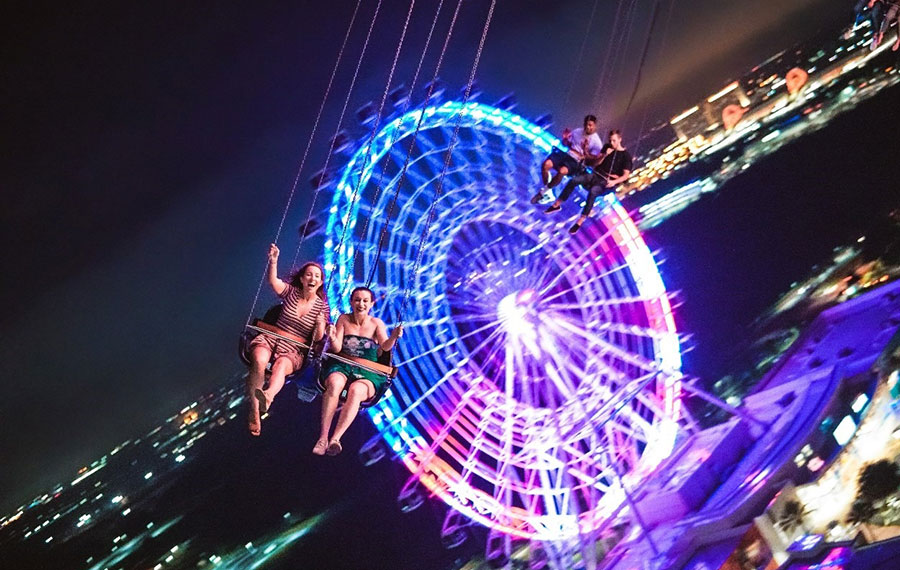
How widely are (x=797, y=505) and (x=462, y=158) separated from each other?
21.9 ft

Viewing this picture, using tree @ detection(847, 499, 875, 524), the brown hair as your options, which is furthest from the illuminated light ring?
the brown hair

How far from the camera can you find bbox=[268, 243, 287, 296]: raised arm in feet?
21.2

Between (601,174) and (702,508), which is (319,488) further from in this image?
(601,174)

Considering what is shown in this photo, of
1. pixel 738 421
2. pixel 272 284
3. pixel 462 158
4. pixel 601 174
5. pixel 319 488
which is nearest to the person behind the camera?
pixel 272 284

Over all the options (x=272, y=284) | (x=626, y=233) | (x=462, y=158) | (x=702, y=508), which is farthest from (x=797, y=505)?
(x=272, y=284)

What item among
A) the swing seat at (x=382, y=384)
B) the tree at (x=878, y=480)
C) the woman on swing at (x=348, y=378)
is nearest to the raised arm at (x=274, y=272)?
the woman on swing at (x=348, y=378)

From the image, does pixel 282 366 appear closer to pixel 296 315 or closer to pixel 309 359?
pixel 309 359

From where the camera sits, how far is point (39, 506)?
1719 cm

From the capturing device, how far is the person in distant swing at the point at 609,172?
30.8 feet

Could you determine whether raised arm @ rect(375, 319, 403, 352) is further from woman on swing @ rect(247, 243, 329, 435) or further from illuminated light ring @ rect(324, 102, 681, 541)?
illuminated light ring @ rect(324, 102, 681, 541)

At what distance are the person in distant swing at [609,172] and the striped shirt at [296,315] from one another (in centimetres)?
420

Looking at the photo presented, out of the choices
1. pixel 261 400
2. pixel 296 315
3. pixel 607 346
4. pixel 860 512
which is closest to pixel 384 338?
pixel 296 315

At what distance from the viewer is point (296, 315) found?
22.0 feet

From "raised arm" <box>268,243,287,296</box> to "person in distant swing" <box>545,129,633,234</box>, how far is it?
4366mm
